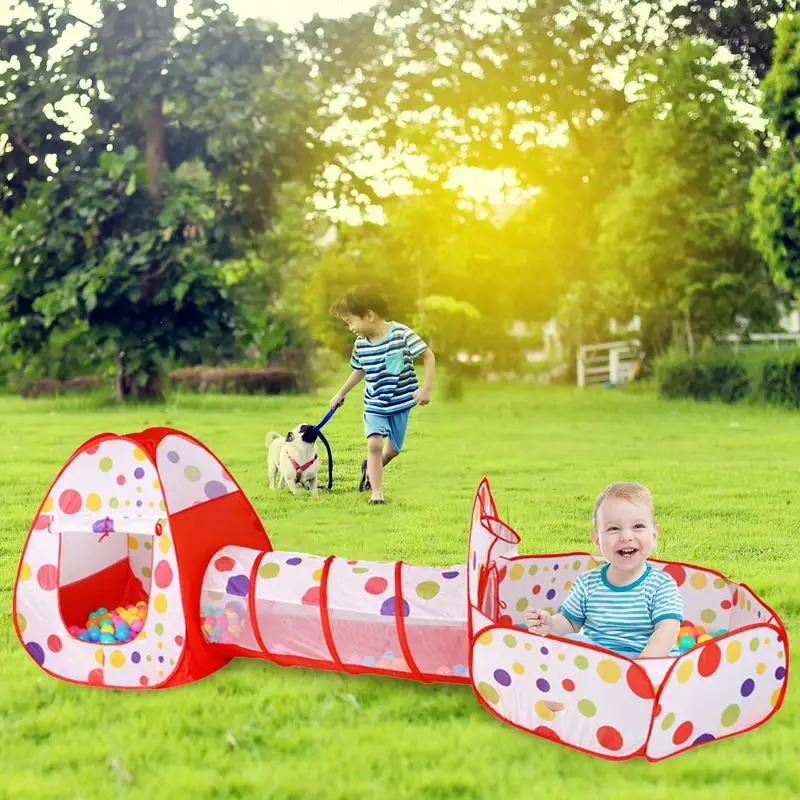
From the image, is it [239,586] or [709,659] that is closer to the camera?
[709,659]

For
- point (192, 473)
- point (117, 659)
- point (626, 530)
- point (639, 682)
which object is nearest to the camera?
point (639, 682)

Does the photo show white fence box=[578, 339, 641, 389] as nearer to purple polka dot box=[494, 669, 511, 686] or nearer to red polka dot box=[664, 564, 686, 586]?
red polka dot box=[664, 564, 686, 586]

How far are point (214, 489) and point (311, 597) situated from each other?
1.14 feet

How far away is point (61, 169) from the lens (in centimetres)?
794

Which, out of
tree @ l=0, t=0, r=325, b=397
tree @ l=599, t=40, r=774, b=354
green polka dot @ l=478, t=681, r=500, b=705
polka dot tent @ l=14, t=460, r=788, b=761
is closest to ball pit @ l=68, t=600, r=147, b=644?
polka dot tent @ l=14, t=460, r=788, b=761

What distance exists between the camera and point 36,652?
6.61 feet

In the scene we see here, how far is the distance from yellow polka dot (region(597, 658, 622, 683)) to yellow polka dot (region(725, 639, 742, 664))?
0.57ft

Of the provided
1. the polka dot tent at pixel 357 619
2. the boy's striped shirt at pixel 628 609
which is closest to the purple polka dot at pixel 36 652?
the polka dot tent at pixel 357 619

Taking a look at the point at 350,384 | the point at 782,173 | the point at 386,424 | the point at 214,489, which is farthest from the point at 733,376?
the point at 214,489

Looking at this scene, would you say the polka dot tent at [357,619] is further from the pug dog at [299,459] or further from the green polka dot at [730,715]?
the pug dog at [299,459]

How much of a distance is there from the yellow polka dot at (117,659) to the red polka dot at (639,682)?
0.86 metres

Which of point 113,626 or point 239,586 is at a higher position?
point 239,586

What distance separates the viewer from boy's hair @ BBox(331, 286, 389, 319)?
2.75 meters

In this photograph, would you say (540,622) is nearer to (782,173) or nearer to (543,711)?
(543,711)
